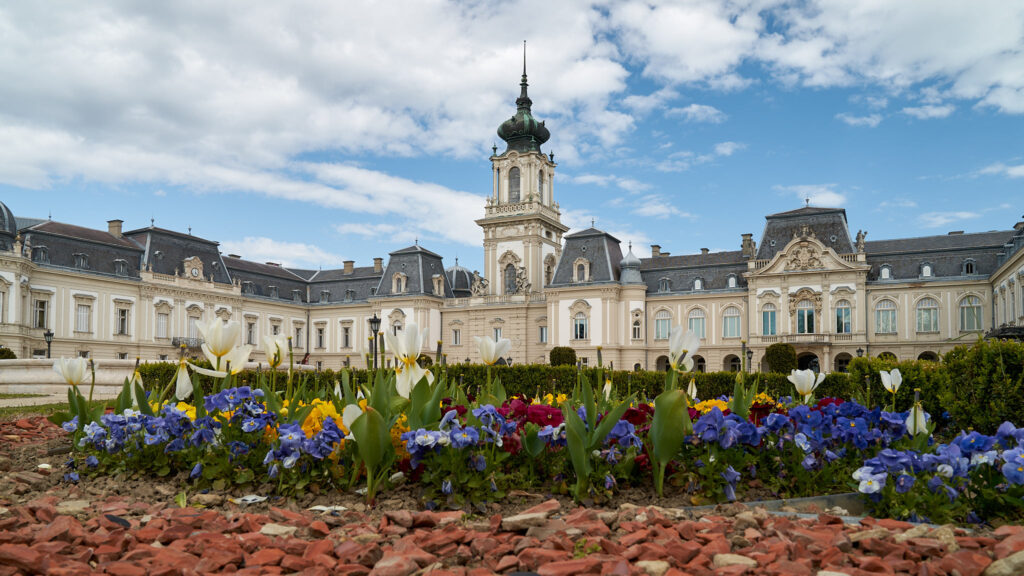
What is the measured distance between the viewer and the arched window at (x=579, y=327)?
47781 mm

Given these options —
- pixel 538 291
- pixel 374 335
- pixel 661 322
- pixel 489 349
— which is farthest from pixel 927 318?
pixel 489 349

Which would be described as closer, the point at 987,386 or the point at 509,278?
the point at 987,386

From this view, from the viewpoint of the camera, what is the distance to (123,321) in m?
46.0

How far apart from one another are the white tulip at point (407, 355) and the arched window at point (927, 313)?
43804mm

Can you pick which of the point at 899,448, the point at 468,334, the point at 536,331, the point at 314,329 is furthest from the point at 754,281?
the point at 899,448

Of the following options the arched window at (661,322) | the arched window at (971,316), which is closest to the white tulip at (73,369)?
the arched window at (661,322)

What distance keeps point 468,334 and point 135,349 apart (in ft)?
70.1

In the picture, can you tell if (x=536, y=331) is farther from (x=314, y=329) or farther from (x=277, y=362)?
(x=277, y=362)

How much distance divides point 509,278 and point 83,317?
88.1ft

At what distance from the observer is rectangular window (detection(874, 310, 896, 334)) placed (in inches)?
1672

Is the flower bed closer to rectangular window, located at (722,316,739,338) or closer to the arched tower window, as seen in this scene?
rectangular window, located at (722,316,739,338)

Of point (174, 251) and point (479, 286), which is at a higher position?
point (174, 251)

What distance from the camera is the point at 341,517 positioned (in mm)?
4207

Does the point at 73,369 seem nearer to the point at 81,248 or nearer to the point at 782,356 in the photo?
the point at 782,356
